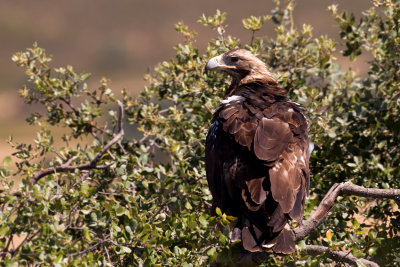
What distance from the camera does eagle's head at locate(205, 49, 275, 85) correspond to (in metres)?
5.58

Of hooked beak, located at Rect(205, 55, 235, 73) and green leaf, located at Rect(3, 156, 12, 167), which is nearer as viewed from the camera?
green leaf, located at Rect(3, 156, 12, 167)

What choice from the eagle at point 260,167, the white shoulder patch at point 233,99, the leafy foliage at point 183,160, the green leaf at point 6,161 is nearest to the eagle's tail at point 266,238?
the eagle at point 260,167

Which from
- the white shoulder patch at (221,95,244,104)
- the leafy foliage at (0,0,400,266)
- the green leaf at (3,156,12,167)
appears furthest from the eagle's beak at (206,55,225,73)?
the green leaf at (3,156,12,167)

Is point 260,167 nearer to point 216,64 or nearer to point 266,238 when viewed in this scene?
point 266,238

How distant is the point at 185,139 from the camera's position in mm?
5441

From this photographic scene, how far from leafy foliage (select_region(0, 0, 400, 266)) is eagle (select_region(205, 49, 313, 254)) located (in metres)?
0.20

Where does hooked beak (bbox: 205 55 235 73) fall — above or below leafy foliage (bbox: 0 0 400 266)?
above

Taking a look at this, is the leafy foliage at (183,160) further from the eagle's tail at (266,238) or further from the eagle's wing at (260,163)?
the eagle's wing at (260,163)

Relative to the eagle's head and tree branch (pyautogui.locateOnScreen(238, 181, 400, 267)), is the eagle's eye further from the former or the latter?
tree branch (pyautogui.locateOnScreen(238, 181, 400, 267))

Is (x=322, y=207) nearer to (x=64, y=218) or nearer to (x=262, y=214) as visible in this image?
(x=262, y=214)

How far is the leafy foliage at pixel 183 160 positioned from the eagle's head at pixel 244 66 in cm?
11

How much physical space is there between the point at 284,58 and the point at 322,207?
8.12ft

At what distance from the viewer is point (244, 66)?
5.72m

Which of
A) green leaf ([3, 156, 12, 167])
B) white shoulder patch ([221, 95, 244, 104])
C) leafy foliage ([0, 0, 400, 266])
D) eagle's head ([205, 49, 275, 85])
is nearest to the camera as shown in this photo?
leafy foliage ([0, 0, 400, 266])
